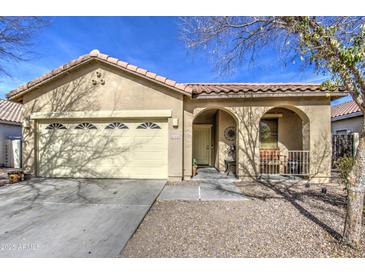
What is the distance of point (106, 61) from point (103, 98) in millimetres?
1466

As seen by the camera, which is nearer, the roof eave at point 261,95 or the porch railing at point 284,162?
the roof eave at point 261,95

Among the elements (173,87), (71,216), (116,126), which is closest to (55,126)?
(116,126)

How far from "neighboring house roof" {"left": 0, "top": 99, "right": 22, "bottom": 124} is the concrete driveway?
8.24m

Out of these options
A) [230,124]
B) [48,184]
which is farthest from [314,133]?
[48,184]

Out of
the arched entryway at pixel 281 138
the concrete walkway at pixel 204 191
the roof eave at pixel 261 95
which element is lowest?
the concrete walkway at pixel 204 191

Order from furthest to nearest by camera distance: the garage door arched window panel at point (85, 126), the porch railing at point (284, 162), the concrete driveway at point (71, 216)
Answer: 1. the garage door arched window panel at point (85, 126)
2. the porch railing at point (284, 162)
3. the concrete driveway at point (71, 216)

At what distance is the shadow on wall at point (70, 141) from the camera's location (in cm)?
719

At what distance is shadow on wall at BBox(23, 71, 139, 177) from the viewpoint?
7191 millimetres

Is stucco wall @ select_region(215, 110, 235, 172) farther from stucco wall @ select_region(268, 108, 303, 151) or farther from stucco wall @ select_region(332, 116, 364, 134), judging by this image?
stucco wall @ select_region(332, 116, 364, 134)

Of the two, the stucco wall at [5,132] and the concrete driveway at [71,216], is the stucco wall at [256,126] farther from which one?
the stucco wall at [5,132]

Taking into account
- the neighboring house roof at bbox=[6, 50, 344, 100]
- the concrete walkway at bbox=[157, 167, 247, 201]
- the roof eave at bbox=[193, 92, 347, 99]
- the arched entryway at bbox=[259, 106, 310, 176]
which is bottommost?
the concrete walkway at bbox=[157, 167, 247, 201]

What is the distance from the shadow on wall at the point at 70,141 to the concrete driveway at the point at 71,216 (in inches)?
37.8

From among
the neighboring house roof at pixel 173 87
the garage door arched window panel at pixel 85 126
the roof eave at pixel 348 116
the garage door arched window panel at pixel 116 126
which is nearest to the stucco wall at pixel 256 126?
the neighboring house roof at pixel 173 87

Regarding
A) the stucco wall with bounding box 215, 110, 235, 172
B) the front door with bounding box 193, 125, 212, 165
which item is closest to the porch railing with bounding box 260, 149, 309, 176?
the stucco wall with bounding box 215, 110, 235, 172
